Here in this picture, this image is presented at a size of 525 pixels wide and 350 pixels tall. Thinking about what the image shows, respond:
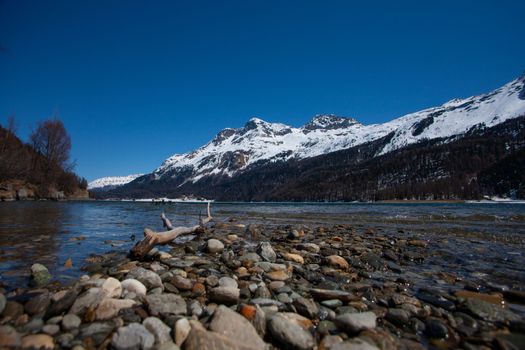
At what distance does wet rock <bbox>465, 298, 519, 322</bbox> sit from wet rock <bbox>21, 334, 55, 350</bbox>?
6639 mm

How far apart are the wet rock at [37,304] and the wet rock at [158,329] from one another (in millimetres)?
1900

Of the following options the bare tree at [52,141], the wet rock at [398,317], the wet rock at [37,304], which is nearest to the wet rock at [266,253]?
the wet rock at [398,317]

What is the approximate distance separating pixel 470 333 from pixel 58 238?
48.9 feet

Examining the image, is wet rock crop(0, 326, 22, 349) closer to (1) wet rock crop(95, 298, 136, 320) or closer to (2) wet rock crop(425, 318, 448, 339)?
(1) wet rock crop(95, 298, 136, 320)

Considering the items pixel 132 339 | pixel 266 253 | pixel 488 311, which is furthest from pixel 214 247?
pixel 488 311

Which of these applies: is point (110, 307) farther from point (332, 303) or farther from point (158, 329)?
point (332, 303)

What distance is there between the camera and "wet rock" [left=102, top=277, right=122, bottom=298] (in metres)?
5.17

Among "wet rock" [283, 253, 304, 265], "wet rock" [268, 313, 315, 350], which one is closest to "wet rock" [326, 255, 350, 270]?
"wet rock" [283, 253, 304, 265]

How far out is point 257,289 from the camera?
19.7ft

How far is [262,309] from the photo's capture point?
5.01m

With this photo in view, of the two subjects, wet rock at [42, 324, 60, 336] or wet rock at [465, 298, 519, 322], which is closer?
wet rock at [42, 324, 60, 336]

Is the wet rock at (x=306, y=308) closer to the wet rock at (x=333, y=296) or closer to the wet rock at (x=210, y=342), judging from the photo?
the wet rock at (x=333, y=296)

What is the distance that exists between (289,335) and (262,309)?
42.4 inches

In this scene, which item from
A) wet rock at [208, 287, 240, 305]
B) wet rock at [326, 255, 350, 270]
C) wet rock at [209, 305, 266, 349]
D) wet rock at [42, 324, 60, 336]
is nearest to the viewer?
wet rock at [209, 305, 266, 349]
